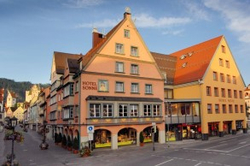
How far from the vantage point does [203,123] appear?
40.2 metres

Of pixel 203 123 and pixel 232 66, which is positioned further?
pixel 232 66

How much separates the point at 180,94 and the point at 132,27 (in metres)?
16.8

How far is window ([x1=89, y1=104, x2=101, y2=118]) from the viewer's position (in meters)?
29.3

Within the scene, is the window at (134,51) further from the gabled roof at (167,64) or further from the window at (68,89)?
the gabled roof at (167,64)

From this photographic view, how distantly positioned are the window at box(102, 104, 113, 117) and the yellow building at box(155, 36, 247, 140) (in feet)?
36.4

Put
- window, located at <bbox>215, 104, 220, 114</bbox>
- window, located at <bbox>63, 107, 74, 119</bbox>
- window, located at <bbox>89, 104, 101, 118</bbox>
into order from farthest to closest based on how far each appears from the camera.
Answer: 1. window, located at <bbox>215, 104, 220, 114</bbox>
2. window, located at <bbox>63, 107, 74, 119</bbox>
3. window, located at <bbox>89, 104, 101, 118</bbox>

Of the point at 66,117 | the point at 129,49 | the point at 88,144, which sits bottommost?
the point at 88,144

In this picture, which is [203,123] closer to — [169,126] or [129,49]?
[169,126]

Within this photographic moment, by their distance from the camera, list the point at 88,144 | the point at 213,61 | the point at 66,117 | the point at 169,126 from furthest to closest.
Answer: the point at 213,61 → the point at 169,126 → the point at 66,117 → the point at 88,144

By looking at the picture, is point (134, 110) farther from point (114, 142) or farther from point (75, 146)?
point (75, 146)

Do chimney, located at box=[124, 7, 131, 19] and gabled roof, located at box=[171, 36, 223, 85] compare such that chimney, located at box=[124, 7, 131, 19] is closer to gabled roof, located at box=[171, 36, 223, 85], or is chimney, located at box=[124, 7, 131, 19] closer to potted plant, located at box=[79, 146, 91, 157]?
gabled roof, located at box=[171, 36, 223, 85]

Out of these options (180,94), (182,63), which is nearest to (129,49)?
(180,94)

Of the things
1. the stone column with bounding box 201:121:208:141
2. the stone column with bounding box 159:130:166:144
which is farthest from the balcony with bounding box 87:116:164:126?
the stone column with bounding box 201:121:208:141

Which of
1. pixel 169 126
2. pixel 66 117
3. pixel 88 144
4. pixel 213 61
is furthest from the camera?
pixel 213 61
